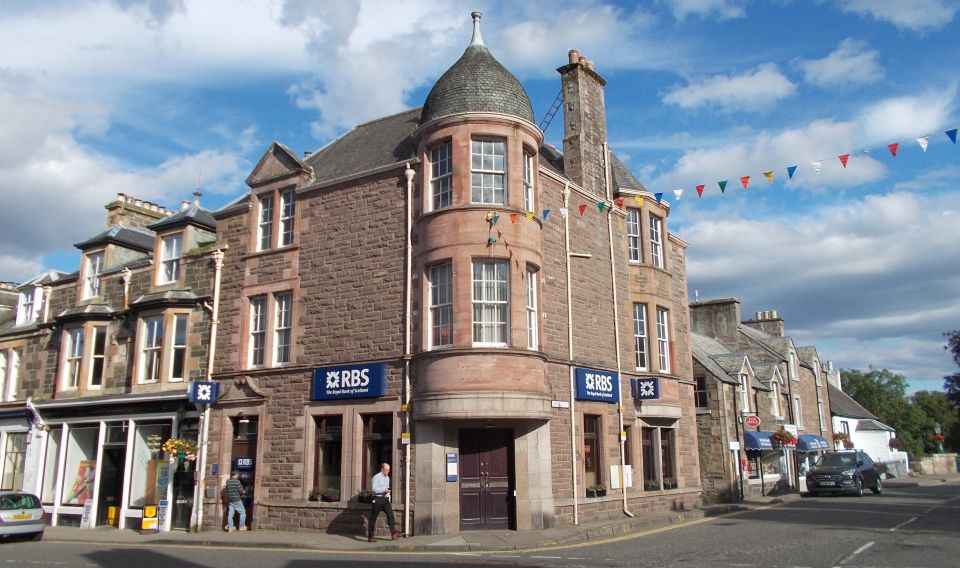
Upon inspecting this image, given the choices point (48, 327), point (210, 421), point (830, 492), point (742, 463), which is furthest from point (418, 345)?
point (830, 492)

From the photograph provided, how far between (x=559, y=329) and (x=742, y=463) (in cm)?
1502

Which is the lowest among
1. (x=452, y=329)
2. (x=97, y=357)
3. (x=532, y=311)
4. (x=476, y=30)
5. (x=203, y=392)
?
(x=203, y=392)

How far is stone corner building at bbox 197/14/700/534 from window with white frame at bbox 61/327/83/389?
6824mm

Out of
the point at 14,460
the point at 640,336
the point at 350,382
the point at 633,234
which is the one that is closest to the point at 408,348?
the point at 350,382

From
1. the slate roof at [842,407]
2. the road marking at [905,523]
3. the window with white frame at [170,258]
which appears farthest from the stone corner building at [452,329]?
the slate roof at [842,407]

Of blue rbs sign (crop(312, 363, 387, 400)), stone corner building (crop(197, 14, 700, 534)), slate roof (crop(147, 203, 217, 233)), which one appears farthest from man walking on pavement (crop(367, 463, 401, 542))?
slate roof (crop(147, 203, 217, 233))

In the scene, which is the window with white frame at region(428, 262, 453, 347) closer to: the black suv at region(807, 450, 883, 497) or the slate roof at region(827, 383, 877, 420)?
the black suv at region(807, 450, 883, 497)

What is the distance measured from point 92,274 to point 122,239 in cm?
163

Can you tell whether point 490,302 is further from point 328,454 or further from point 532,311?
point 328,454

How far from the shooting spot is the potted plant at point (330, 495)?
58.7 feet

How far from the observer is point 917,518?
18.5 meters

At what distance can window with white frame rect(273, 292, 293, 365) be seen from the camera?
66.1 ft

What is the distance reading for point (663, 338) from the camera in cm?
2350

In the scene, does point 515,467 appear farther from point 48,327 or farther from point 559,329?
point 48,327
